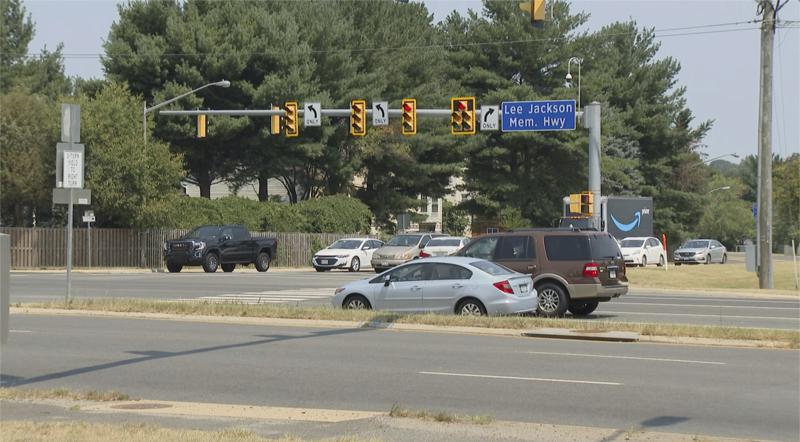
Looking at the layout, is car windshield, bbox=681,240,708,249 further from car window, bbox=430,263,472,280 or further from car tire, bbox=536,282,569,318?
car window, bbox=430,263,472,280

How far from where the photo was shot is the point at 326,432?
9.71 meters

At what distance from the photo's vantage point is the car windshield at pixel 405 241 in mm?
45438

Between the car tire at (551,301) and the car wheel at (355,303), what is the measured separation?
12.1 ft

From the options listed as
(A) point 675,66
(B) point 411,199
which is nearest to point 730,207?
(A) point 675,66

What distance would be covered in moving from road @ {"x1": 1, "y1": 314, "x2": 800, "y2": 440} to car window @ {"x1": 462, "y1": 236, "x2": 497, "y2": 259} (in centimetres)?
471

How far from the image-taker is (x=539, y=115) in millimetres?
40156

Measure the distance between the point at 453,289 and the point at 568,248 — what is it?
295 centimetres

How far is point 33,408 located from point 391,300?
11.9 m

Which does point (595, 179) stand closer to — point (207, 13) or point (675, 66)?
point (207, 13)

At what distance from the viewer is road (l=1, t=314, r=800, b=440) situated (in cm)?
1137

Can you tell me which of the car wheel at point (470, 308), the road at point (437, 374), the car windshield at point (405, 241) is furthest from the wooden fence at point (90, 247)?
the road at point (437, 374)

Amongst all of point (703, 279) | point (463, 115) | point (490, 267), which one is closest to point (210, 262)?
point (463, 115)

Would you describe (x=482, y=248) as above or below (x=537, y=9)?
below

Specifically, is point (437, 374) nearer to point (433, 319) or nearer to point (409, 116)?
point (433, 319)
